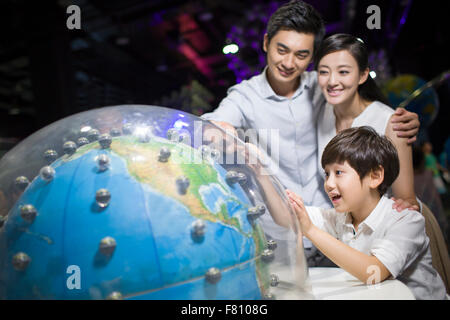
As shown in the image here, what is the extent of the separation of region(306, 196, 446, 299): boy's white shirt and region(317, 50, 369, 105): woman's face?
1.48 feet

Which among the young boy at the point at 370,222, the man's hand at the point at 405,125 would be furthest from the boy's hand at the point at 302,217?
the man's hand at the point at 405,125

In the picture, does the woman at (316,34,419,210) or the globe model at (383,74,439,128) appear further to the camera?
the globe model at (383,74,439,128)

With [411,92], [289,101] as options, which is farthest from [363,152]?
[411,92]

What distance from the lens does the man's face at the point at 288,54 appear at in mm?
1623

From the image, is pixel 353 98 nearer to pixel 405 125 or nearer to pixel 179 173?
pixel 405 125

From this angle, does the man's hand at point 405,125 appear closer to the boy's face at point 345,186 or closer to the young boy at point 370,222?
the young boy at point 370,222

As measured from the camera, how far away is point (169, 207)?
89cm

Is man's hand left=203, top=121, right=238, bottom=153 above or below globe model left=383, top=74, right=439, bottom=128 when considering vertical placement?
below

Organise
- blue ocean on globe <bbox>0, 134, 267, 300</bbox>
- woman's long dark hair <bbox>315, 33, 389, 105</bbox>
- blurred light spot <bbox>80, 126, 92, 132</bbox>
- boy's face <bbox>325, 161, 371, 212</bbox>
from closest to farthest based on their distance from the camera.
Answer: blue ocean on globe <bbox>0, 134, 267, 300</bbox> < blurred light spot <bbox>80, 126, 92, 132</bbox> < boy's face <bbox>325, 161, 371, 212</bbox> < woman's long dark hair <bbox>315, 33, 389, 105</bbox>

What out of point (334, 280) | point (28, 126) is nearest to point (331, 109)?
point (334, 280)

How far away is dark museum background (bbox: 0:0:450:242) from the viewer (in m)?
3.35

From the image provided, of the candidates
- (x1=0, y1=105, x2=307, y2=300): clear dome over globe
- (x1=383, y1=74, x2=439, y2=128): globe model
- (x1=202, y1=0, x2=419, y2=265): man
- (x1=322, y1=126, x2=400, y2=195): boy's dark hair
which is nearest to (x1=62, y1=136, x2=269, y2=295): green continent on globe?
(x1=0, y1=105, x2=307, y2=300): clear dome over globe

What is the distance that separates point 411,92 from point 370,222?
162 inches

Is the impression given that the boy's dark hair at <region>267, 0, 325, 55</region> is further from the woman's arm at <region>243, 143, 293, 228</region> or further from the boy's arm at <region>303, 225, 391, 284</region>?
the boy's arm at <region>303, 225, 391, 284</region>
